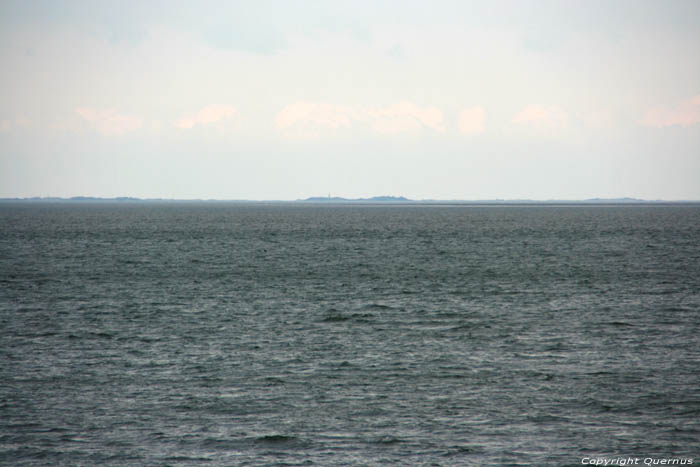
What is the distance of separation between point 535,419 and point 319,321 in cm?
1799

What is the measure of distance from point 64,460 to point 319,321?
811 inches

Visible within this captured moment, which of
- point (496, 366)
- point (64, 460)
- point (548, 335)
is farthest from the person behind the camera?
point (548, 335)

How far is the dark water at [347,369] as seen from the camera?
65.7 feet

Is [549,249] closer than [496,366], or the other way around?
[496,366]

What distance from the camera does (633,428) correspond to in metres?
21.2

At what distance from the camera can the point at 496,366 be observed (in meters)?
28.3

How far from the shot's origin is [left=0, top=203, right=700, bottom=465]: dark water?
20.0 meters

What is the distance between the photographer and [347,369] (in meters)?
27.9

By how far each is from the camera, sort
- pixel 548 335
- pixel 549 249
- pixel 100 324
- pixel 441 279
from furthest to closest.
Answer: pixel 549 249 < pixel 441 279 < pixel 100 324 < pixel 548 335

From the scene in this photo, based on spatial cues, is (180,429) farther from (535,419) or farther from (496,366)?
(496,366)

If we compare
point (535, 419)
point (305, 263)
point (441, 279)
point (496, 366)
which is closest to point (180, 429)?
point (535, 419)

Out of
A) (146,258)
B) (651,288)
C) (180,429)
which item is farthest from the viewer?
(146,258)

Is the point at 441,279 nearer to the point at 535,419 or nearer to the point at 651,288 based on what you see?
the point at 651,288

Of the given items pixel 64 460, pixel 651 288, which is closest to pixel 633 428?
pixel 64 460
